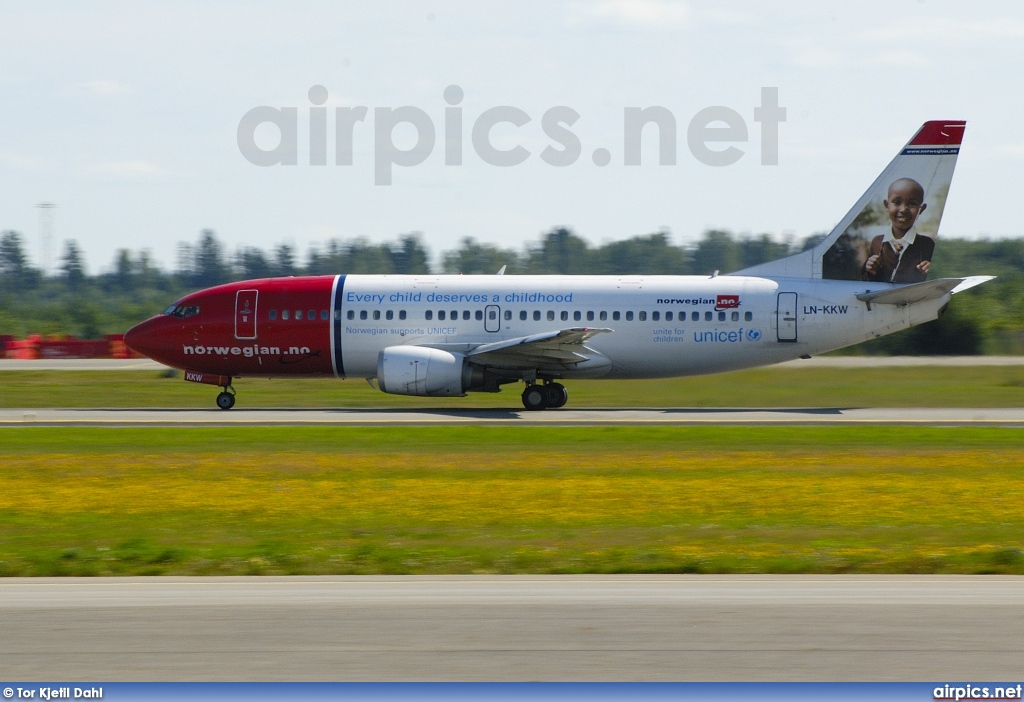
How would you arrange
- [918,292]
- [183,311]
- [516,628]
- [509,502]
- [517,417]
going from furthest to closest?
[183,311], [918,292], [517,417], [509,502], [516,628]

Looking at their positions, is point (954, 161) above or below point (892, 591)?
above

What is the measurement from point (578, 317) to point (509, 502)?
56.2 ft

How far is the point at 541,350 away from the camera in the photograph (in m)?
33.0

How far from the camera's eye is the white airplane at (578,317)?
33.5m

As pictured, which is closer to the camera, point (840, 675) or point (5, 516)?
point (840, 675)

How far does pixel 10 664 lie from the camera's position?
9023 mm

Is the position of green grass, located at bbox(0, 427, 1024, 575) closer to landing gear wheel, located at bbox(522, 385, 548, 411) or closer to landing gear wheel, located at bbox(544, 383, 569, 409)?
landing gear wheel, located at bbox(522, 385, 548, 411)

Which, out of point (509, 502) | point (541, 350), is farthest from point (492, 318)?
A: point (509, 502)

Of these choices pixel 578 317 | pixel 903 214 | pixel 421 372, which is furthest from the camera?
pixel 578 317

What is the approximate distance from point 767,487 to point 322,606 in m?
9.85

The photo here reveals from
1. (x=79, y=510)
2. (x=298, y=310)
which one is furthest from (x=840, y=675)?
(x=298, y=310)

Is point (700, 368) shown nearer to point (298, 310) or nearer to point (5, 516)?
point (298, 310)

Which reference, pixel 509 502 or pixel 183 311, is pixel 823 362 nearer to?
pixel 183 311

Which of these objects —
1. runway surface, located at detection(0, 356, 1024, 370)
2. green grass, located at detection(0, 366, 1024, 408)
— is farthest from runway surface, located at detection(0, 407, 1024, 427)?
runway surface, located at detection(0, 356, 1024, 370)
